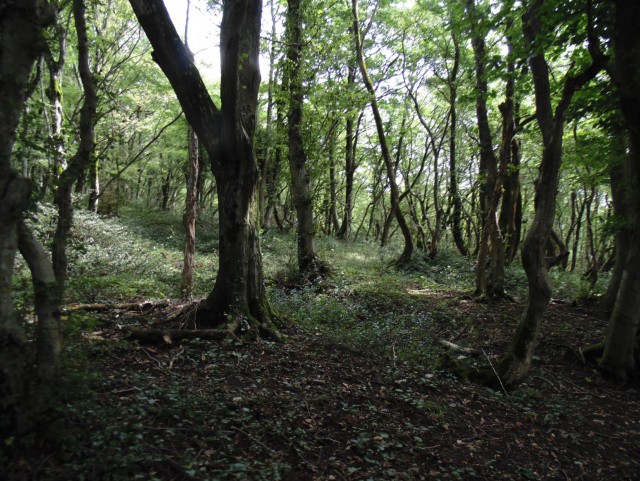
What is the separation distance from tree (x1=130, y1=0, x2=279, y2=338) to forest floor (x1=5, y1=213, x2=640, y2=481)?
757 mm

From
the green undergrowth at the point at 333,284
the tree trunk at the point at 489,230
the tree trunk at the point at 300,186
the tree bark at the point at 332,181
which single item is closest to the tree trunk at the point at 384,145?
the green undergrowth at the point at 333,284

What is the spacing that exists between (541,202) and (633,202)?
2151mm

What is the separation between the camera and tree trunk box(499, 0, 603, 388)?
17.0ft

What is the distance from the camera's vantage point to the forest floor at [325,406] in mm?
2980

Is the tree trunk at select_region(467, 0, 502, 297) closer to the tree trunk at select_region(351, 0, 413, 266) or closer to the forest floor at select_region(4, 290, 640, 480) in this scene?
the tree trunk at select_region(351, 0, 413, 266)

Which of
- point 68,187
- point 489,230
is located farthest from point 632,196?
point 68,187

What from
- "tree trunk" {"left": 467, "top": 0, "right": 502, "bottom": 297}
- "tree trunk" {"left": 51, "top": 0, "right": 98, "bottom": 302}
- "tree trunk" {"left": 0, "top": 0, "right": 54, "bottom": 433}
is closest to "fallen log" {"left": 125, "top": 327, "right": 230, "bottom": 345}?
"tree trunk" {"left": 51, "top": 0, "right": 98, "bottom": 302}

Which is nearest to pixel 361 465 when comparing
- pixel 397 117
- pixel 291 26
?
pixel 291 26

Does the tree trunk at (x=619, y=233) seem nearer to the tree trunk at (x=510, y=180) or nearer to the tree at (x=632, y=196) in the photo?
the tree trunk at (x=510, y=180)

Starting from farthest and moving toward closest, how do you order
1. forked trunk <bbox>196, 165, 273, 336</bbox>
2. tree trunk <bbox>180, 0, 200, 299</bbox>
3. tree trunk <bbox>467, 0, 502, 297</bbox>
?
tree trunk <bbox>467, 0, 502, 297</bbox>, tree trunk <bbox>180, 0, 200, 299</bbox>, forked trunk <bbox>196, 165, 273, 336</bbox>

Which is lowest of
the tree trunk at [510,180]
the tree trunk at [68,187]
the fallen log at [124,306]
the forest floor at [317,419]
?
the forest floor at [317,419]

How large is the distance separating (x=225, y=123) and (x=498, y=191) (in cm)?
662

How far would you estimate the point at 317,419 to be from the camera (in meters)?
4.12

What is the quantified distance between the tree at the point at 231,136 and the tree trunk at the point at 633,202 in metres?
5.43
